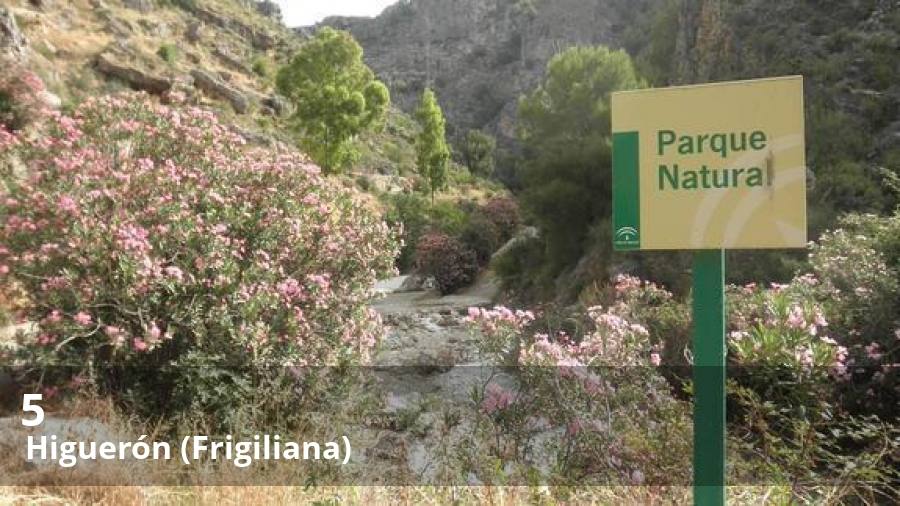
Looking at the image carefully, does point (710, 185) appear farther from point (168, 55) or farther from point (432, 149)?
point (432, 149)

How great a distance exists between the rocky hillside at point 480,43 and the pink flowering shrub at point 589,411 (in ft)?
207

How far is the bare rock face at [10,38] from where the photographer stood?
1736 centimetres

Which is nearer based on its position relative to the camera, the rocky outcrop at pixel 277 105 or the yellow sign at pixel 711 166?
the yellow sign at pixel 711 166

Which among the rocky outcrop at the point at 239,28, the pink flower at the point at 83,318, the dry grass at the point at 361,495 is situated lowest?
the dry grass at the point at 361,495

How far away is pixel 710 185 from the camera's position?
2.35 m

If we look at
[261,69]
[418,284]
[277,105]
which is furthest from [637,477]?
[261,69]

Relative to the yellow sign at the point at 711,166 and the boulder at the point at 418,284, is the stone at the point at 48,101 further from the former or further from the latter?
the yellow sign at the point at 711,166

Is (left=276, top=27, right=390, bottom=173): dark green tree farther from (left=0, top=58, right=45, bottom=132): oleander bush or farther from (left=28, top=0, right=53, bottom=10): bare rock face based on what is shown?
(left=0, top=58, right=45, bottom=132): oleander bush

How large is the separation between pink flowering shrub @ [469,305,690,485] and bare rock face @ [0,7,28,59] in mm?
16947

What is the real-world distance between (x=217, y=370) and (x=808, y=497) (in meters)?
3.40

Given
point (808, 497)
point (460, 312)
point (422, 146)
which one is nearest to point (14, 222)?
point (808, 497)

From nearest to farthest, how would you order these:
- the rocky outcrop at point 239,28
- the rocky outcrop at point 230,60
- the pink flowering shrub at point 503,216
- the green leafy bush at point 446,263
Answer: the green leafy bush at point 446,263, the pink flowering shrub at point 503,216, the rocky outcrop at point 230,60, the rocky outcrop at point 239,28

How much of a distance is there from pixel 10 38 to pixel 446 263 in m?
13.0

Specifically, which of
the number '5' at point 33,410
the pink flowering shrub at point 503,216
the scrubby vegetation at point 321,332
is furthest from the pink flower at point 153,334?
the pink flowering shrub at point 503,216
